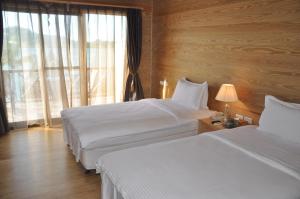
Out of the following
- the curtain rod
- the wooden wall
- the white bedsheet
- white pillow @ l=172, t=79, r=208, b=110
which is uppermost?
the curtain rod

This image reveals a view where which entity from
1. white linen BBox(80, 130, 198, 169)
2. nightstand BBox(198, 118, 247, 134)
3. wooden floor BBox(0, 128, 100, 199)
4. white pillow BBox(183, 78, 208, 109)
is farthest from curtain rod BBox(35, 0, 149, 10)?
nightstand BBox(198, 118, 247, 134)

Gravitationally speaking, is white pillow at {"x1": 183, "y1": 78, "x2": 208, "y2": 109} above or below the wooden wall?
below

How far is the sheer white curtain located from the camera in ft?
13.1

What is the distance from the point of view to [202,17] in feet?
12.1

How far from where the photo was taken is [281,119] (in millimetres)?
2422

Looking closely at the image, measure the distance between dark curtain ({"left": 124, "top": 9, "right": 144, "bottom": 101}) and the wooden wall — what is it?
0.52 meters

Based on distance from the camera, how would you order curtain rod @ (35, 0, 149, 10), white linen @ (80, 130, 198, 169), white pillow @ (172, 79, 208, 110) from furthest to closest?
curtain rod @ (35, 0, 149, 10), white pillow @ (172, 79, 208, 110), white linen @ (80, 130, 198, 169)

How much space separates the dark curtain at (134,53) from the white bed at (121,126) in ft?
4.05

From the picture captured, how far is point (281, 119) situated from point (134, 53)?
120 inches

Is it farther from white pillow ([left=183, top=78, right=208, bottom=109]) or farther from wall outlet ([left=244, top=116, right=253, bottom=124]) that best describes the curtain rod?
wall outlet ([left=244, top=116, right=253, bottom=124])

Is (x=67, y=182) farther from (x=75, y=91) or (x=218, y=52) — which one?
(x=218, y=52)

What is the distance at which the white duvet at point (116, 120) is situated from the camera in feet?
9.23

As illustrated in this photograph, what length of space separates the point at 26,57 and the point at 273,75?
3.59 m

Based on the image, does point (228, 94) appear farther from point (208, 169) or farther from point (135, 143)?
point (208, 169)
